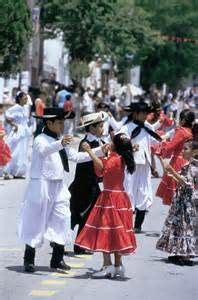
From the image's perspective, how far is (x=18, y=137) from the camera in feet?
78.6

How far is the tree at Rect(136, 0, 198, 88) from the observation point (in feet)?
242

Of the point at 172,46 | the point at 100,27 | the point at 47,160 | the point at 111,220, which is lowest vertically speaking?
the point at 111,220

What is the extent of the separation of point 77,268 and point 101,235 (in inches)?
31.9

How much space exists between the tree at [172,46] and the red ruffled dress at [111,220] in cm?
5924

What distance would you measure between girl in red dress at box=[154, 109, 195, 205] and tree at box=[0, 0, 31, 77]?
55.3 feet

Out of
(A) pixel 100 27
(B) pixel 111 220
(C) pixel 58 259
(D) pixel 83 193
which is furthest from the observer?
(A) pixel 100 27

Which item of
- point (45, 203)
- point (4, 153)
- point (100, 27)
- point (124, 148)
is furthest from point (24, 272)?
point (100, 27)

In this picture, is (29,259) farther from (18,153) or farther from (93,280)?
(18,153)

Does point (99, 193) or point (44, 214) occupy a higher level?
point (99, 193)

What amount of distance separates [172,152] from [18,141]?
33.4 ft

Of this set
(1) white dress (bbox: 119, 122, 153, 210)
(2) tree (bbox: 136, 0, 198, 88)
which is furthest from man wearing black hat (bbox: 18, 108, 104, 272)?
(2) tree (bbox: 136, 0, 198, 88)

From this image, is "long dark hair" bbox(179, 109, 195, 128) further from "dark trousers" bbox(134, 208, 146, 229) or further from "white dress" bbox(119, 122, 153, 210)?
"dark trousers" bbox(134, 208, 146, 229)

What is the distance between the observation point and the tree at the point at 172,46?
73750 millimetres

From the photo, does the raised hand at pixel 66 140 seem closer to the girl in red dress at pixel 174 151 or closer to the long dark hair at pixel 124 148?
the long dark hair at pixel 124 148
